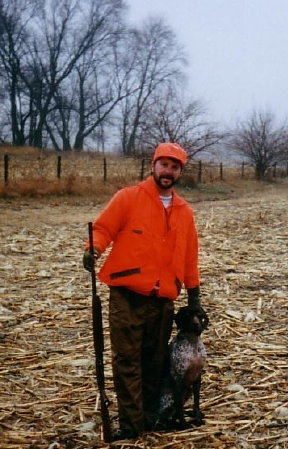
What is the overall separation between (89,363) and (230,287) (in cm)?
317

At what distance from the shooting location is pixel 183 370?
368cm

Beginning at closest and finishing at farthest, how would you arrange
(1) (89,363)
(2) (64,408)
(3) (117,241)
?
(3) (117,241) < (2) (64,408) < (1) (89,363)

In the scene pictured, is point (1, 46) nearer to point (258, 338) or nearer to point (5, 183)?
point (5, 183)

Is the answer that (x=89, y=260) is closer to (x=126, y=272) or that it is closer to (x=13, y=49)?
(x=126, y=272)

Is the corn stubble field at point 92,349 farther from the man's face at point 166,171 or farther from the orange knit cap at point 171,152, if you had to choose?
the orange knit cap at point 171,152

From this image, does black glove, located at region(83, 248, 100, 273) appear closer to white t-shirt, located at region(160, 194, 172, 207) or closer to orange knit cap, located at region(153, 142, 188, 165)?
white t-shirt, located at region(160, 194, 172, 207)

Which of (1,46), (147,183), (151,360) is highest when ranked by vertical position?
(1,46)

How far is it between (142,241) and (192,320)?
26.0 inches

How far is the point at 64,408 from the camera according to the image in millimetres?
4090

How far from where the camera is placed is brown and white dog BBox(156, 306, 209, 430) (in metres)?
3.70

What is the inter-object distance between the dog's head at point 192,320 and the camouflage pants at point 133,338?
12 cm

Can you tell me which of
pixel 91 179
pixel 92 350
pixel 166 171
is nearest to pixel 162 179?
pixel 166 171

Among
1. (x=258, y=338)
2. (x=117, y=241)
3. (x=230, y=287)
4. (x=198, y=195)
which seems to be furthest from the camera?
(x=198, y=195)

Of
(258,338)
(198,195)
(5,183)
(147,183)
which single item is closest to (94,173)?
(198,195)
